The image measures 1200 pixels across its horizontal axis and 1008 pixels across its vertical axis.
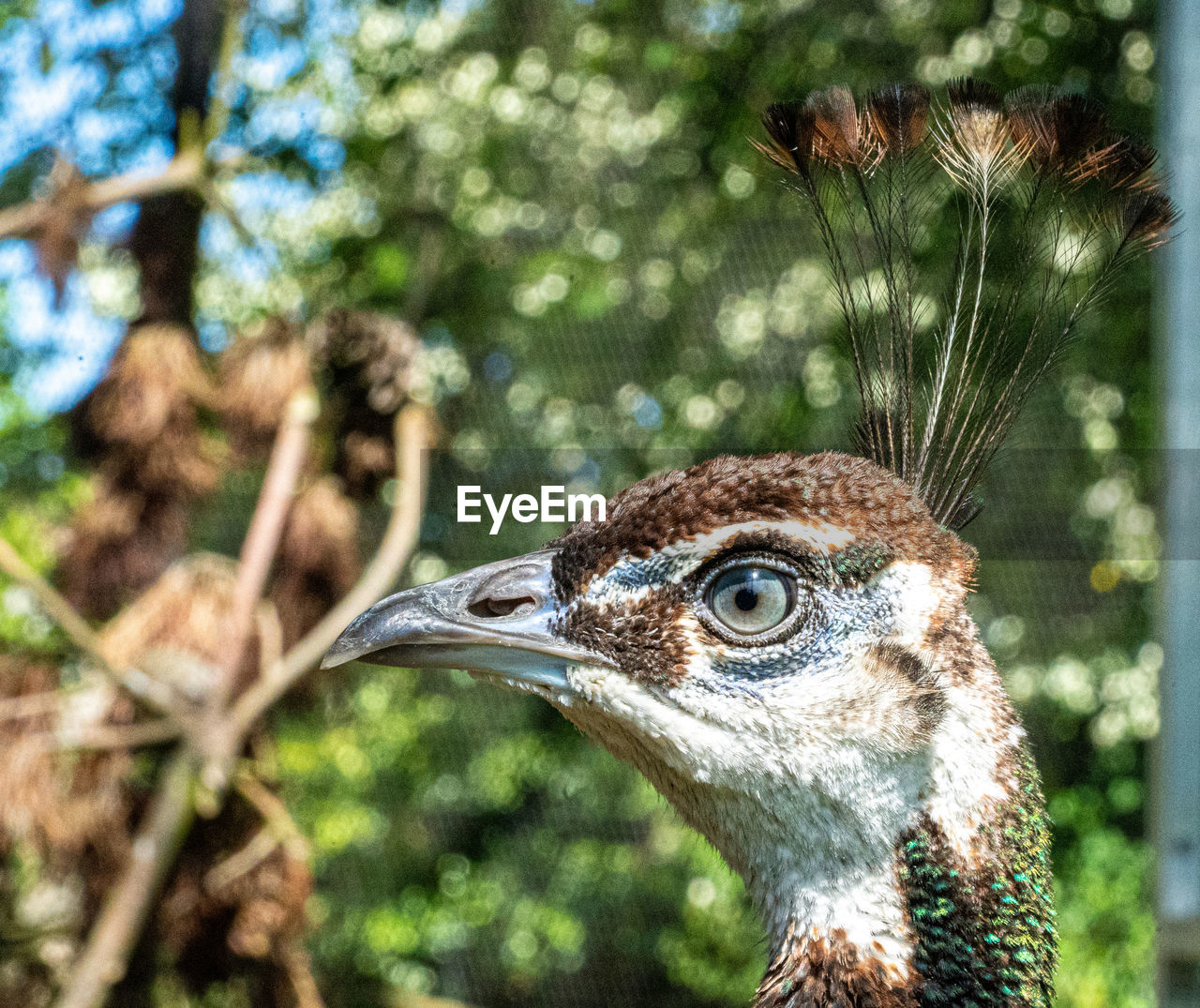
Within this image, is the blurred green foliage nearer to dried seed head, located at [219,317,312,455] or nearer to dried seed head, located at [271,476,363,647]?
dried seed head, located at [219,317,312,455]

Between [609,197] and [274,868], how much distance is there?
1.48 m

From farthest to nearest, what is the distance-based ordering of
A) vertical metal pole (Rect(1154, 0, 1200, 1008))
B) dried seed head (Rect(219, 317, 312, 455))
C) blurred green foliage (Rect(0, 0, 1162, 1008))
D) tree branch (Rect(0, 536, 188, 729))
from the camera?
blurred green foliage (Rect(0, 0, 1162, 1008)), dried seed head (Rect(219, 317, 312, 455)), tree branch (Rect(0, 536, 188, 729)), vertical metal pole (Rect(1154, 0, 1200, 1008))

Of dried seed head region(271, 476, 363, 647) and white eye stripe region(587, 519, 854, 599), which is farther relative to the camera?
dried seed head region(271, 476, 363, 647)

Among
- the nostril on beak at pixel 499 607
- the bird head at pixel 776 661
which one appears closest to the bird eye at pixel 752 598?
the bird head at pixel 776 661

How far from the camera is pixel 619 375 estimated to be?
224cm

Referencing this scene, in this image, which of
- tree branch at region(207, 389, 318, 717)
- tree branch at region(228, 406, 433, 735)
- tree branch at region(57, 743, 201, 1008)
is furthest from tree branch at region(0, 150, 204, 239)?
tree branch at region(57, 743, 201, 1008)

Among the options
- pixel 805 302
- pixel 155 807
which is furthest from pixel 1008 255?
pixel 155 807

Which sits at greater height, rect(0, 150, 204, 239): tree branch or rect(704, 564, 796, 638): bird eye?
rect(0, 150, 204, 239): tree branch

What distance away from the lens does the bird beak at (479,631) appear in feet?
2.01

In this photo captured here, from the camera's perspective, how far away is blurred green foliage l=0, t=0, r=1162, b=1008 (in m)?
2.13

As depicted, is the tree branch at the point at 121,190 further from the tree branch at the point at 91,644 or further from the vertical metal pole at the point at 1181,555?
the vertical metal pole at the point at 1181,555

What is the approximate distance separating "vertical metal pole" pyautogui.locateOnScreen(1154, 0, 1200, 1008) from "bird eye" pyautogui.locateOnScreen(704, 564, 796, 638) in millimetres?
1104

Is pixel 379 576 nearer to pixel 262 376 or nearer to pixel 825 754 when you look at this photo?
pixel 262 376

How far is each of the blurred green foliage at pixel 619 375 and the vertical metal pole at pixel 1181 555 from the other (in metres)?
0.45
